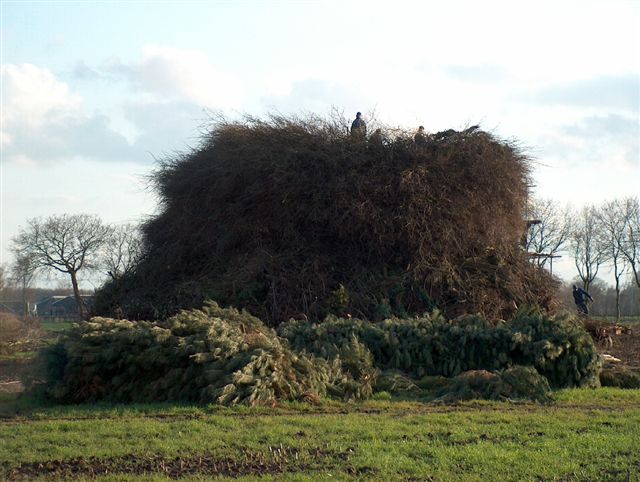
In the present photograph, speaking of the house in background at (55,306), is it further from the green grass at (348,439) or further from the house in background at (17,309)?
the green grass at (348,439)

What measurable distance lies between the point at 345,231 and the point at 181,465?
43.1 feet

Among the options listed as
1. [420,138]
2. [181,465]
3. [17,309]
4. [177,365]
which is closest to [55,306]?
[17,309]

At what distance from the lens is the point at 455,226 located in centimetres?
2081

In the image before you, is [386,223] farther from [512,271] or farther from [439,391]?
[439,391]

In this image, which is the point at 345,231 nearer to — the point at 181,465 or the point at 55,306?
the point at 181,465

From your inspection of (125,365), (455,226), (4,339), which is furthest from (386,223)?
(4,339)

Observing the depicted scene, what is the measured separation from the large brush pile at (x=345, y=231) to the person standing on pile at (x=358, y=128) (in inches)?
9.3

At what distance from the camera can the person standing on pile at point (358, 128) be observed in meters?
21.7

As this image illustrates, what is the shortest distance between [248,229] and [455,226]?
5.32 meters

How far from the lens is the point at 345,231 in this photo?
20750 millimetres

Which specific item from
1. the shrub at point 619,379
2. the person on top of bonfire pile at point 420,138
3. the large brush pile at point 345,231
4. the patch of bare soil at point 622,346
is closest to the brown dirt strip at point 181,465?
the shrub at point 619,379

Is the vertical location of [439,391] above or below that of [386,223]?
below

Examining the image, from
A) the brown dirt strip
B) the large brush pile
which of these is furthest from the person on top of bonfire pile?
the brown dirt strip

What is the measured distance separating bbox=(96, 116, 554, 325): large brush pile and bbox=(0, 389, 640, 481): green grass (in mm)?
7960
